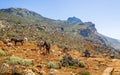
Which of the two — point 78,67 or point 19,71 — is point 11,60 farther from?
point 78,67

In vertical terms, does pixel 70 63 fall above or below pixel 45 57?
below

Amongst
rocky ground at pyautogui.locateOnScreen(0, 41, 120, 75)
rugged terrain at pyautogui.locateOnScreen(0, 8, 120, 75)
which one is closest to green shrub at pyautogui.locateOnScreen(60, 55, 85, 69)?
rugged terrain at pyautogui.locateOnScreen(0, 8, 120, 75)

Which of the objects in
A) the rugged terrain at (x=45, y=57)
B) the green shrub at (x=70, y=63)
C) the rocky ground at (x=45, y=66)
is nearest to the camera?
the rocky ground at (x=45, y=66)

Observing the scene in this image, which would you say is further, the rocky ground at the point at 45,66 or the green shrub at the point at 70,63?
the green shrub at the point at 70,63

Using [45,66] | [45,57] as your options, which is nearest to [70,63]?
[45,57]

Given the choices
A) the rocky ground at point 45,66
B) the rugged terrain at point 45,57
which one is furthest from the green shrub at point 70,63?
the rocky ground at point 45,66

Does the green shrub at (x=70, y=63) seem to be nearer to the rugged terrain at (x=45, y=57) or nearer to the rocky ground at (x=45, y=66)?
the rugged terrain at (x=45, y=57)

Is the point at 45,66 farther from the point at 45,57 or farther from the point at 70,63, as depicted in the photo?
the point at 45,57

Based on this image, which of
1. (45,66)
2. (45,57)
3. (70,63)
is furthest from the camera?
(45,57)

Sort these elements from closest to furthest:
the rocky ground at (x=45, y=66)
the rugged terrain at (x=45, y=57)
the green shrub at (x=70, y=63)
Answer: the rocky ground at (x=45, y=66) < the rugged terrain at (x=45, y=57) < the green shrub at (x=70, y=63)

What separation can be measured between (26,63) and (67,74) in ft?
12.7

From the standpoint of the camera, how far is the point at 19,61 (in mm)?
22766

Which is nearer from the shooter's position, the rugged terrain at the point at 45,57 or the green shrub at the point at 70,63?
the rugged terrain at the point at 45,57

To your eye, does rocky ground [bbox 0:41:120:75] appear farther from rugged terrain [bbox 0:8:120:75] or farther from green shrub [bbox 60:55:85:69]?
green shrub [bbox 60:55:85:69]
